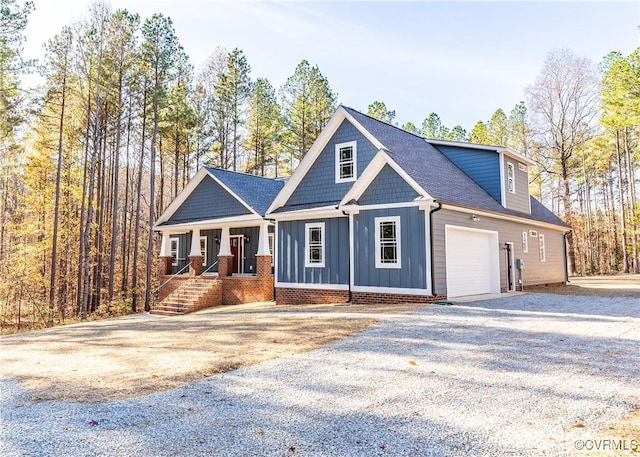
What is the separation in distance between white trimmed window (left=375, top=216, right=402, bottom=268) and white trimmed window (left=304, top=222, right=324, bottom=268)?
7.71 feet

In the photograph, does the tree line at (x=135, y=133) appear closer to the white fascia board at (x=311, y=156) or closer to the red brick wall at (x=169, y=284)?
the red brick wall at (x=169, y=284)

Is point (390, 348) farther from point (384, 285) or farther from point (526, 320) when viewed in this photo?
point (384, 285)

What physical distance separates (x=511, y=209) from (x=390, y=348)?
39.1 ft

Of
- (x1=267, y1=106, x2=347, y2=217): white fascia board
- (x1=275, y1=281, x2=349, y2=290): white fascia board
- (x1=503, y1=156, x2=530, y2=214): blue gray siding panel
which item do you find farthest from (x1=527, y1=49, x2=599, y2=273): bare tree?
(x1=275, y1=281, x2=349, y2=290): white fascia board

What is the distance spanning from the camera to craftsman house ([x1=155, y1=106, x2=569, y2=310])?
40.8ft

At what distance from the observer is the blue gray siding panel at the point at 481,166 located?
16156mm

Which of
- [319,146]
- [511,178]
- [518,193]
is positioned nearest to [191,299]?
[319,146]

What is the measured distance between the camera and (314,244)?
14.8 metres

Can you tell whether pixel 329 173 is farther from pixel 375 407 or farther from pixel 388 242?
pixel 375 407

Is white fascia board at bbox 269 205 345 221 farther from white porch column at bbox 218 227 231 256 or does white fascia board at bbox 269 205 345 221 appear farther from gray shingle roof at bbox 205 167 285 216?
white porch column at bbox 218 227 231 256

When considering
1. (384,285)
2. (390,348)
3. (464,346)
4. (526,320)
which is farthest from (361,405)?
(384,285)

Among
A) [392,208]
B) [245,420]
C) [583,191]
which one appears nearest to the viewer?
[245,420]

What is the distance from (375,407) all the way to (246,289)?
13.7m

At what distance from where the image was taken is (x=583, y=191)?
3647 cm
